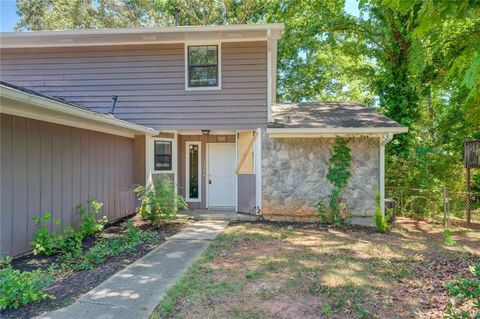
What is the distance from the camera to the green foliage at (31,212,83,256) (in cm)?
524

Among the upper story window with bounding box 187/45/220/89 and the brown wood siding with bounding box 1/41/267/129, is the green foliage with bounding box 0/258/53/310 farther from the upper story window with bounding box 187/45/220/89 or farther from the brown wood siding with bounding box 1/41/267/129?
the upper story window with bounding box 187/45/220/89

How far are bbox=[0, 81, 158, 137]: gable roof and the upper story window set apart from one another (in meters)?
2.43

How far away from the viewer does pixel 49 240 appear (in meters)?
5.32

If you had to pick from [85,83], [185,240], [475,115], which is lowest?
→ [185,240]

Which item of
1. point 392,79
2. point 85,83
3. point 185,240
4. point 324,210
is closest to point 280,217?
point 324,210

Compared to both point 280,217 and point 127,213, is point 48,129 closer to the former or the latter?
point 127,213

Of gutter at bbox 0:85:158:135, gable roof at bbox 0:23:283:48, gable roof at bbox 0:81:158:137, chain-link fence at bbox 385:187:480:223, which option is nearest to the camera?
gutter at bbox 0:85:158:135

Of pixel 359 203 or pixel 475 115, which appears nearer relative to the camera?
pixel 359 203

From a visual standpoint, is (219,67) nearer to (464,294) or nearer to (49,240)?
(49,240)

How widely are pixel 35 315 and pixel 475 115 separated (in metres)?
12.4

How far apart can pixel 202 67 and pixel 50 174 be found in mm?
5003

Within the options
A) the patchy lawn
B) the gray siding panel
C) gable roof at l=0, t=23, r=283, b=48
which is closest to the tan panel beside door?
the gray siding panel

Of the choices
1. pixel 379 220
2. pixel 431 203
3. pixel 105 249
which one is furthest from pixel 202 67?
pixel 431 203

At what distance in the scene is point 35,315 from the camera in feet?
10.7
